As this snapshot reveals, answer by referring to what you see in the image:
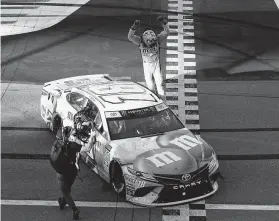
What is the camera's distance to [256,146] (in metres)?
15.4

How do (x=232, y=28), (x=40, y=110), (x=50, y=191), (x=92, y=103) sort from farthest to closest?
1. (x=232, y=28)
2. (x=40, y=110)
3. (x=92, y=103)
4. (x=50, y=191)

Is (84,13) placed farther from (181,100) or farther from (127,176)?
(127,176)

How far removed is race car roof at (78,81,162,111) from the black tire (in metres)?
1.44

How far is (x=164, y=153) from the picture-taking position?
13227mm

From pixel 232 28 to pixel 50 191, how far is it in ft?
34.7

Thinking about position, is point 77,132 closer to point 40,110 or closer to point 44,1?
point 40,110

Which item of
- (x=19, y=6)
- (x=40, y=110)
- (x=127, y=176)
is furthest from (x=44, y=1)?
(x=127, y=176)

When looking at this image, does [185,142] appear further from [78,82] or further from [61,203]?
[78,82]

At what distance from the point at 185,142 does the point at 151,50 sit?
4.29 meters

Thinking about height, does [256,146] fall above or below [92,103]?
below

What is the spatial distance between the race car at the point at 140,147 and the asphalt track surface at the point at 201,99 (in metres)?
0.35

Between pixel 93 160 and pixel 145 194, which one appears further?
pixel 93 160

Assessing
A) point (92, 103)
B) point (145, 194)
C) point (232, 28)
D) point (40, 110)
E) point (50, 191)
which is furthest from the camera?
point (232, 28)

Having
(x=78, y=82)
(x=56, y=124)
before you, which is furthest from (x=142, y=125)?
(x=78, y=82)
